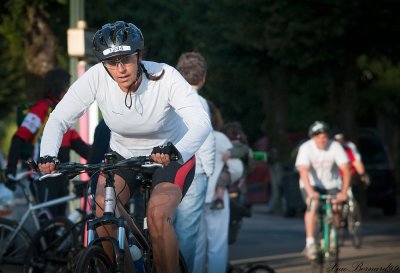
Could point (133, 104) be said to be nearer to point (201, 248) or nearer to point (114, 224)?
point (114, 224)

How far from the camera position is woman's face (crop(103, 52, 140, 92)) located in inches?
288

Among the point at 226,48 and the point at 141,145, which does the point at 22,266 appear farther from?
the point at 226,48

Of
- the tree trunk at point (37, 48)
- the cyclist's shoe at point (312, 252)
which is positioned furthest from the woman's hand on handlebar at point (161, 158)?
the tree trunk at point (37, 48)

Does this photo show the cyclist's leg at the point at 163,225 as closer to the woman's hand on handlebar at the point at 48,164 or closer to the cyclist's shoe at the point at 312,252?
the woman's hand on handlebar at the point at 48,164

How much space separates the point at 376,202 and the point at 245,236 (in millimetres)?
7564

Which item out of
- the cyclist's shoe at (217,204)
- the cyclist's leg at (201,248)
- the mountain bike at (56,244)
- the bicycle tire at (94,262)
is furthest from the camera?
the mountain bike at (56,244)

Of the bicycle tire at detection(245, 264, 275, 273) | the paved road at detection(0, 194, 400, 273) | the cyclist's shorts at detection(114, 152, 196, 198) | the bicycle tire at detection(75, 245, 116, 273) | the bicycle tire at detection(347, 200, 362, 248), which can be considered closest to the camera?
the bicycle tire at detection(75, 245, 116, 273)

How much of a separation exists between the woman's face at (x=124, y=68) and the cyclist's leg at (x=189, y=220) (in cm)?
250

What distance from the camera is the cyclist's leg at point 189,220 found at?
381 inches

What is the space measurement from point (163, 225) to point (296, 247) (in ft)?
37.8

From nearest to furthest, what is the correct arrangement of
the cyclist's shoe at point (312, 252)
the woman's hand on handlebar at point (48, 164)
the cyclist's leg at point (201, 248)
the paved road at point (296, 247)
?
the woman's hand on handlebar at point (48, 164) < the cyclist's leg at point (201, 248) < the paved road at point (296, 247) < the cyclist's shoe at point (312, 252)

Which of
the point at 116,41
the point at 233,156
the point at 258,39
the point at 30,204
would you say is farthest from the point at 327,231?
the point at 258,39

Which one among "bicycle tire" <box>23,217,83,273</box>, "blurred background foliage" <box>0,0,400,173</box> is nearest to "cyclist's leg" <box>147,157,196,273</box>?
"bicycle tire" <box>23,217,83,273</box>

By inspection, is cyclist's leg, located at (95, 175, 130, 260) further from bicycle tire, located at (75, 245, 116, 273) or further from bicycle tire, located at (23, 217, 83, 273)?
bicycle tire, located at (23, 217, 83, 273)
